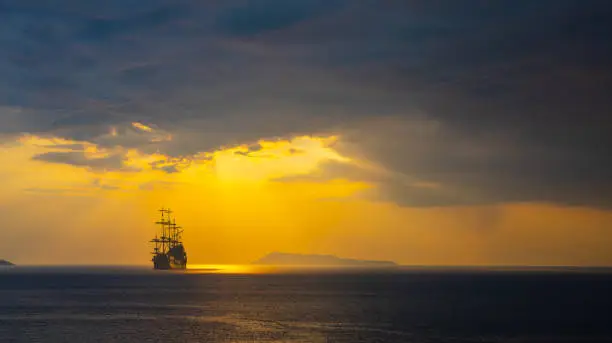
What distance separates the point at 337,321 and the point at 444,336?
72.1 feet

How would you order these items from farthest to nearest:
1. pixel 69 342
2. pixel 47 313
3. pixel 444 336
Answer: pixel 47 313
pixel 444 336
pixel 69 342

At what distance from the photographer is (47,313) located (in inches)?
4638

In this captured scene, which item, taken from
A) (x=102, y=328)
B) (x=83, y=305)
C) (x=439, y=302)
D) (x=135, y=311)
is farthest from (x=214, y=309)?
(x=439, y=302)

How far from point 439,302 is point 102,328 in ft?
255

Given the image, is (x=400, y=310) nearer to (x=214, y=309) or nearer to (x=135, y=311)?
(x=214, y=309)

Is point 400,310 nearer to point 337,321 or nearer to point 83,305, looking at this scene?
point 337,321

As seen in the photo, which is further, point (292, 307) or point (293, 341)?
point (292, 307)

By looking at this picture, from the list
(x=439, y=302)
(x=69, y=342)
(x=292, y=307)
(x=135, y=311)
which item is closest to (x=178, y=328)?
(x=69, y=342)

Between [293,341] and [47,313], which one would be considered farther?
[47,313]

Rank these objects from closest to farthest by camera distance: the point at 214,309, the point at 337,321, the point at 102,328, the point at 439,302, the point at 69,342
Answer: the point at 69,342 → the point at 102,328 → the point at 337,321 → the point at 214,309 → the point at 439,302

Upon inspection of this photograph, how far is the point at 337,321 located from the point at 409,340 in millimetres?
23145

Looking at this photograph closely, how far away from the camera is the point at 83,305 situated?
452 feet

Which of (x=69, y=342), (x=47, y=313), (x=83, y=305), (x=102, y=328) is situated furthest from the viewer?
(x=83, y=305)

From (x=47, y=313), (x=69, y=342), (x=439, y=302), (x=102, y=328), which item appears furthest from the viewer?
(x=439, y=302)
